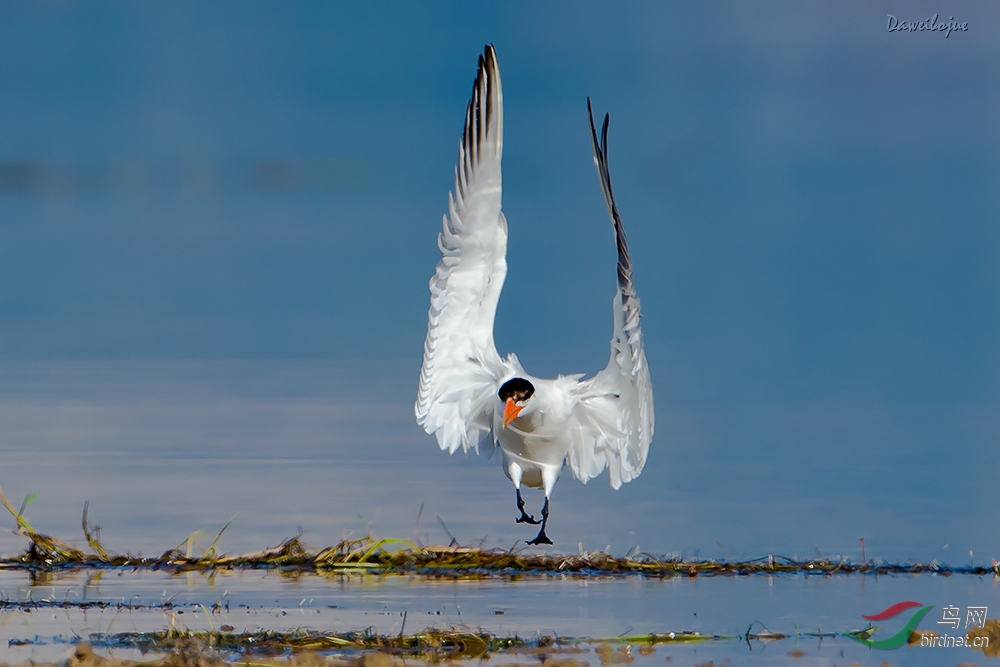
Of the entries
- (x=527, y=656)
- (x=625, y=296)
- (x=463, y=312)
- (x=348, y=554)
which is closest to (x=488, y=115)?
(x=463, y=312)

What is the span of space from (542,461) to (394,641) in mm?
2556

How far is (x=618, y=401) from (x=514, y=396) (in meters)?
0.81

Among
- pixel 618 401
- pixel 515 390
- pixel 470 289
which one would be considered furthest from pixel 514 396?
pixel 470 289

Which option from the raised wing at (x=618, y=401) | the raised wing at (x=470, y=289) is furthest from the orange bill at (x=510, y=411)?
the raised wing at (x=470, y=289)

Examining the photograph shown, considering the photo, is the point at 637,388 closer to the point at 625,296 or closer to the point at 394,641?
the point at 625,296

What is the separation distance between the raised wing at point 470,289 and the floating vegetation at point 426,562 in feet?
2.88

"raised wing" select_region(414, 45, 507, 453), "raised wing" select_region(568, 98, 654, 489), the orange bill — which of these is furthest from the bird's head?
"raised wing" select_region(414, 45, 507, 453)

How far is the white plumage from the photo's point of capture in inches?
405

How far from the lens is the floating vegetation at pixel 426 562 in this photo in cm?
1066

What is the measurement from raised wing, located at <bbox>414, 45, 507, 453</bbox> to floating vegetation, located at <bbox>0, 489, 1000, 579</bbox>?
88 centimetres

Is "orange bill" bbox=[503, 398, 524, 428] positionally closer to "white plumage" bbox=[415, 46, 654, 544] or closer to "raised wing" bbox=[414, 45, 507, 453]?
"white plumage" bbox=[415, 46, 654, 544]

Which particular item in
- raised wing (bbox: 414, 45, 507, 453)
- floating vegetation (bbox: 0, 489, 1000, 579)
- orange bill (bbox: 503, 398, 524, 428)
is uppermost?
raised wing (bbox: 414, 45, 507, 453)

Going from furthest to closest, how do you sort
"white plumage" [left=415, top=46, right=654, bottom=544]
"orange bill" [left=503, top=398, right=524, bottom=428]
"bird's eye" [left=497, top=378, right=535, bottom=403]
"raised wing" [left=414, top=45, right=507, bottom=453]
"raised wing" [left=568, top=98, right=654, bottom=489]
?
"raised wing" [left=414, top=45, right=507, bottom=453] < "white plumage" [left=415, top=46, right=654, bottom=544] < "bird's eye" [left=497, top=378, right=535, bottom=403] < "orange bill" [left=503, top=398, right=524, bottom=428] < "raised wing" [left=568, top=98, right=654, bottom=489]

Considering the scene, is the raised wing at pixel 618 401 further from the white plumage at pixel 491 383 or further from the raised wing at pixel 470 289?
the raised wing at pixel 470 289
